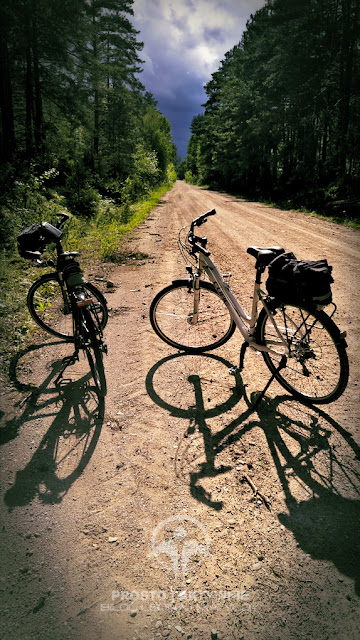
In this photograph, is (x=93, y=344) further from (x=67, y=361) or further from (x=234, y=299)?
(x=234, y=299)

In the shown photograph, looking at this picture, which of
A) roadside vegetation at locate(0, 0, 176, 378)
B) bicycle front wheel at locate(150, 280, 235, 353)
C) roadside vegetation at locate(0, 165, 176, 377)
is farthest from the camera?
roadside vegetation at locate(0, 0, 176, 378)

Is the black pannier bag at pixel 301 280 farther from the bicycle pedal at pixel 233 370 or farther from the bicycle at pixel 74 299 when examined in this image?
the bicycle at pixel 74 299

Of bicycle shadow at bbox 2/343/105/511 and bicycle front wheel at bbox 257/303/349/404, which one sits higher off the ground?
bicycle front wheel at bbox 257/303/349/404

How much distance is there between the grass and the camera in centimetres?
423

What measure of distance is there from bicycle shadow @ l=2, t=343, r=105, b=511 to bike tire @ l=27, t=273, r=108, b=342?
79cm

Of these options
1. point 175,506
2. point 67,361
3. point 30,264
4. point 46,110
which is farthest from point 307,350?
point 46,110

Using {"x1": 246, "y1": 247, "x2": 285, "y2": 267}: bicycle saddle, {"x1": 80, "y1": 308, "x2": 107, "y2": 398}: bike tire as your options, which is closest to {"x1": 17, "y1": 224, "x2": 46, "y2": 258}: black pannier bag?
{"x1": 80, "y1": 308, "x2": 107, "y2": 398}: bike tire

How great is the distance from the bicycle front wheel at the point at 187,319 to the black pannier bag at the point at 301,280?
948 mm

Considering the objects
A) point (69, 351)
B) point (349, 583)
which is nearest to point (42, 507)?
point (349, 583)

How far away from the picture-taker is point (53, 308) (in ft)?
16.8

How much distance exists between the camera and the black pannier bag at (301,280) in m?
2.48

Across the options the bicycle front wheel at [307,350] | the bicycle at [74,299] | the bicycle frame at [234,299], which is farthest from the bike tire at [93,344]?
the bicycle front wheel at [307,350]

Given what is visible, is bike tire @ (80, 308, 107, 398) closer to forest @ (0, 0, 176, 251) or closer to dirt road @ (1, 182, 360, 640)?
dirt road @ (1, 182, 360, 640)

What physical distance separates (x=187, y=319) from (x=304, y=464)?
7.10 ft
